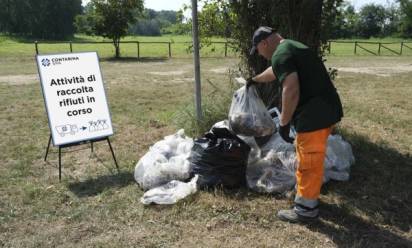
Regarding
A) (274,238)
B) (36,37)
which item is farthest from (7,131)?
(36,37)

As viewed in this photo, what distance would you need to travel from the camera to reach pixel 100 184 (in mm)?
5312

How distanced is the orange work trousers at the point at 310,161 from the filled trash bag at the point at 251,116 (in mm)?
840

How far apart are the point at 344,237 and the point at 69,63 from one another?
148 inches

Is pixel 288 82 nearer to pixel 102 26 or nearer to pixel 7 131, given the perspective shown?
pixel 7 131

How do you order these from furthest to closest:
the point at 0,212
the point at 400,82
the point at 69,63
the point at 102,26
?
the point at 102,26
the point at 400,82
the point at 69,63
the point at 0,212

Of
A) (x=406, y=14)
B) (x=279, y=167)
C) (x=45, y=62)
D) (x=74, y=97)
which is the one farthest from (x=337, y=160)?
(x=406, y=14)

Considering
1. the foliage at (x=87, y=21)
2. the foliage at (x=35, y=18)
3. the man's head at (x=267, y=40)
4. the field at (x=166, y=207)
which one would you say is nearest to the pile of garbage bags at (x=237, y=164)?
the field at (x=166, y=207)

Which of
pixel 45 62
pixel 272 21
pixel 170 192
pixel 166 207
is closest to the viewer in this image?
pixel 166 207

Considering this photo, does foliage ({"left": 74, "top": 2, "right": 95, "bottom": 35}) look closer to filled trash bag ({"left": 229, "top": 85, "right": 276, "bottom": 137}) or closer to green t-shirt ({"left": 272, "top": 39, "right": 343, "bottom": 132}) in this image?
filled trash bag ({"left": 229, "top": 85, "right": 276, "bottom": 137})

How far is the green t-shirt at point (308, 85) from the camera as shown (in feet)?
12.5

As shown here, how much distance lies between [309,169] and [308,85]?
72 centimetres

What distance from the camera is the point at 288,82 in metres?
3.81

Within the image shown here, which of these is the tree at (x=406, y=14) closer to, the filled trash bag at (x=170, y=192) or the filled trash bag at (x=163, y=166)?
the filled trash bag at (x=163, y=166)

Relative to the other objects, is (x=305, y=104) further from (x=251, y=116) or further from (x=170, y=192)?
(x=170, y=192)
